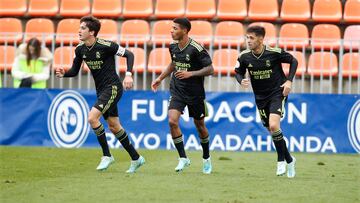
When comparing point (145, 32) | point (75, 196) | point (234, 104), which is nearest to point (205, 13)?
point (145, 32)

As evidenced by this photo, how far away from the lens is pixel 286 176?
12188 millimetres

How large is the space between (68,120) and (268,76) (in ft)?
21.4

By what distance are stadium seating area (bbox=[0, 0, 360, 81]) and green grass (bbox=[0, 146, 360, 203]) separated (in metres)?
2.73

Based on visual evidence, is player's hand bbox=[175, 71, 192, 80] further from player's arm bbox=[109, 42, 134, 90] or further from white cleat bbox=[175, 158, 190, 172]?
white cleat bbox=[175, 158, 190, 172]

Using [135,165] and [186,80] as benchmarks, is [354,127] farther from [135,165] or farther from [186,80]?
[135,165]

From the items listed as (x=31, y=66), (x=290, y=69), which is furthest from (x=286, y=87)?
(x=31, y=66)

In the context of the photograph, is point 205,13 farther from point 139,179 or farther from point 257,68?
point 139,179

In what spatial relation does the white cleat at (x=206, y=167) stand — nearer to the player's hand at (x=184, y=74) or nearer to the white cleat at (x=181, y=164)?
the white cleat at (x=181, y=164)

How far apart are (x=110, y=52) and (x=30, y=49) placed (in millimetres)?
5713

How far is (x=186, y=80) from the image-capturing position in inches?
509

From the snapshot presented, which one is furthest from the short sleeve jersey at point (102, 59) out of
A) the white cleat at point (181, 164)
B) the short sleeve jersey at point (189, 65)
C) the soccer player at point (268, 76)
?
the soccer player at point (268, 76)

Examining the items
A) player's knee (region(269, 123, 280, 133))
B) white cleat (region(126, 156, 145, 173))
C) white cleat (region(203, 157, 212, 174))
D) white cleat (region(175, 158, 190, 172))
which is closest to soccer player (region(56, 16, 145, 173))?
white cleat (region(126, 156, 145, 173))

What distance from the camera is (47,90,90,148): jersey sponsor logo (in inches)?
709

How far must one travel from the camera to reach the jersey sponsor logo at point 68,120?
59.1 ft
